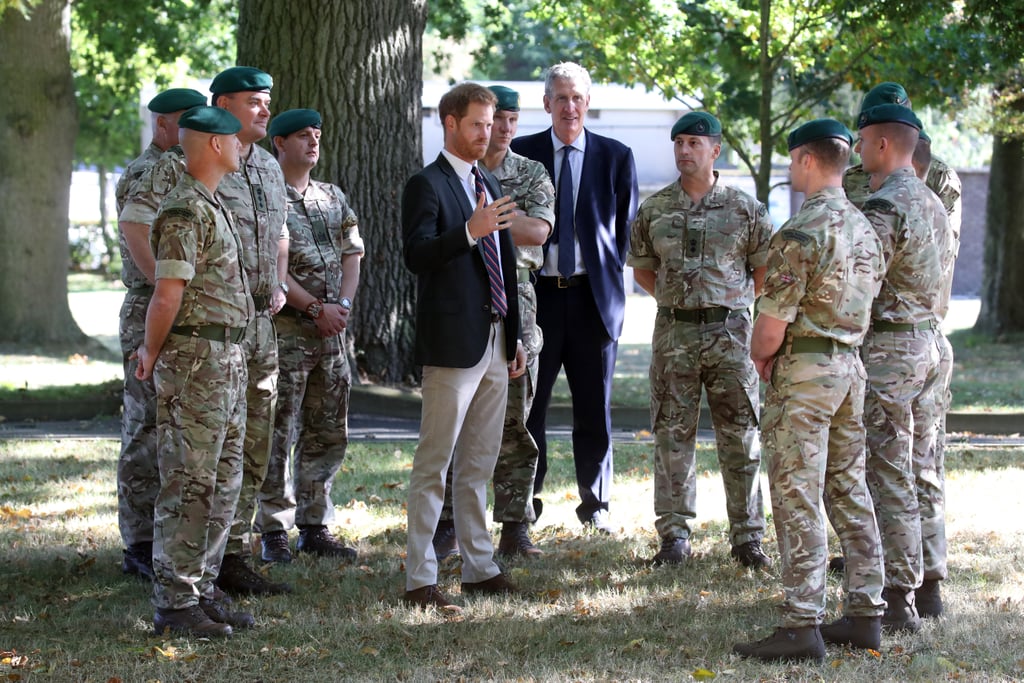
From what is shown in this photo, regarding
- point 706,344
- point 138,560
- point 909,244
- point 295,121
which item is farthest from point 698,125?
point 138,560

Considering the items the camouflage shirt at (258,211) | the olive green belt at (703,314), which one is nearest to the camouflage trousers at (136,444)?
the camouflage shirt at (258,211)

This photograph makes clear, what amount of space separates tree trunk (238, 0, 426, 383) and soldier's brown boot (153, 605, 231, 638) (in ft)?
18.7

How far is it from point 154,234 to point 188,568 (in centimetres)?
139

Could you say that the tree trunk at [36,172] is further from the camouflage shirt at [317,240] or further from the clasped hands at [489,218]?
the clasped hands at [489,218]

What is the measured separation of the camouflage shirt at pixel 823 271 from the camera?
4797mm

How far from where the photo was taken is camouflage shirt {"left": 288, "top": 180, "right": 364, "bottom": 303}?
661cm

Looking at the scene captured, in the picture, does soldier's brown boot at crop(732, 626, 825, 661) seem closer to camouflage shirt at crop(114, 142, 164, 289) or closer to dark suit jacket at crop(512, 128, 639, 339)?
dark suit jacket at crop(512, 128, 639, 339)

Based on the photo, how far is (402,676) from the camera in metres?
4.75

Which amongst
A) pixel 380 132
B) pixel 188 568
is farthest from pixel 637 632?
pixel 380 132

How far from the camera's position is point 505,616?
5.54 metres

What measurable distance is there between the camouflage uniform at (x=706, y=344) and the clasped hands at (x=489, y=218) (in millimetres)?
1399

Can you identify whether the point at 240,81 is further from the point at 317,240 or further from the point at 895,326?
the point at 895,326

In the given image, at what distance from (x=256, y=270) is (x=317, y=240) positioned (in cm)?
89

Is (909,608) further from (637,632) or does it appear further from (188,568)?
(188,568)
